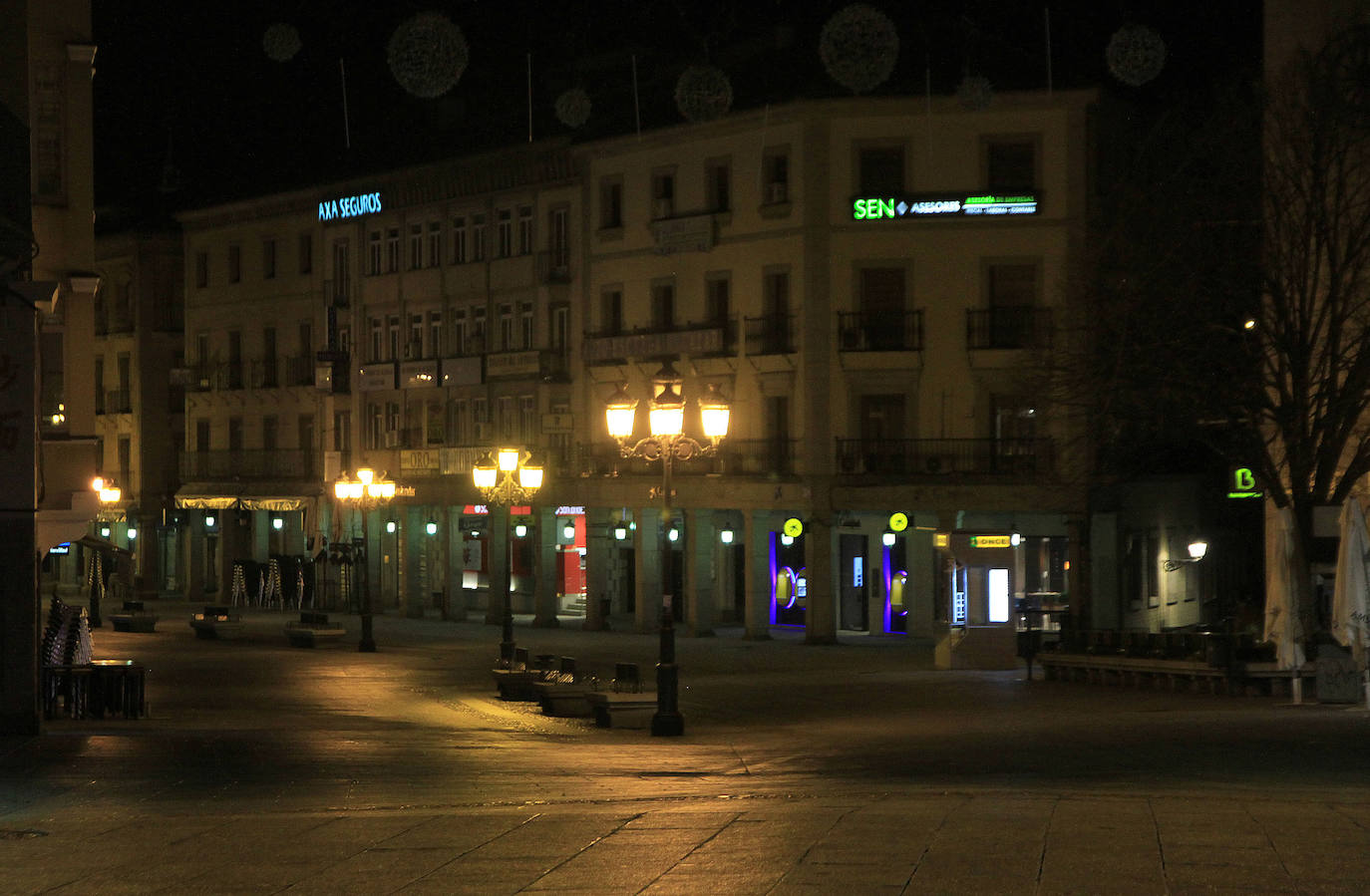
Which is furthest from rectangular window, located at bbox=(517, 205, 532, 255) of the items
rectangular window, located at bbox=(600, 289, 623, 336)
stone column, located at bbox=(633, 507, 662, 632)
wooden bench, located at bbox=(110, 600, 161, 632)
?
wooden bench, located at bbox=(110, 600, 161, 632)

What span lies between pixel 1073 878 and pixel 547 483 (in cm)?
3989

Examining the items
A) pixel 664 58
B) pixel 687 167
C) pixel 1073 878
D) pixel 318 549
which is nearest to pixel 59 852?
pixel 1073 878

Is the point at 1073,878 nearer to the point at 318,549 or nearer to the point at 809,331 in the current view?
the point at 809,331

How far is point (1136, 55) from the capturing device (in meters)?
37.5

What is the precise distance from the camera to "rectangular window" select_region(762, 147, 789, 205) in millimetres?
43656

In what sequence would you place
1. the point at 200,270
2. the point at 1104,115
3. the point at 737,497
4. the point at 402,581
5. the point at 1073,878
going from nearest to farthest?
the point at 1073,878
the point at 1104,115
the point at 737,497
the point at 402,581
the point at 200,270

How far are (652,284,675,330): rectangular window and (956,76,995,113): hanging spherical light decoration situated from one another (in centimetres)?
930

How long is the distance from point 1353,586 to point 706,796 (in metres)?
11.2

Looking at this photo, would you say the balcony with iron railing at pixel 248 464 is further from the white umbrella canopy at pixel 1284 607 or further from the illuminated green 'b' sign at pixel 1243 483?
the white umbrella canopy at pixel 1284 607

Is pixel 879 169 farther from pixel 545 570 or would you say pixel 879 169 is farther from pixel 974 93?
pixel 545 570

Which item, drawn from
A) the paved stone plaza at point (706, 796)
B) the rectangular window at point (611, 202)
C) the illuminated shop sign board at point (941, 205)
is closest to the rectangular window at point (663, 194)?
the rectangular window at point (611, 202)

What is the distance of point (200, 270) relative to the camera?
6469cm

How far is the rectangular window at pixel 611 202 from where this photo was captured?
48.4 meters

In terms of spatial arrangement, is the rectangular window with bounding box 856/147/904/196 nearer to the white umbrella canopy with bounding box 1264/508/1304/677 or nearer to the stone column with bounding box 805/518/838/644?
the stone column with bounding box 805/518/838/644
